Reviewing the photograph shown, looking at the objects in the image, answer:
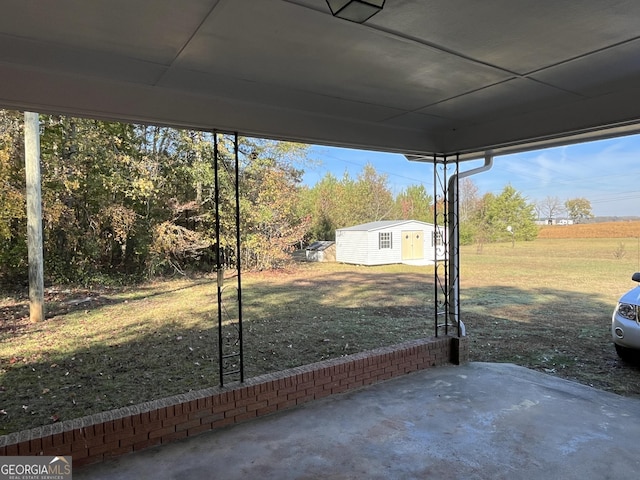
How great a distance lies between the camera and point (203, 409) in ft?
8.53

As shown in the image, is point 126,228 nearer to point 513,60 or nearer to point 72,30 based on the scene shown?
point 72,30

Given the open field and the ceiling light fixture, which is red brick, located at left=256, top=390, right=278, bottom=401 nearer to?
the open field

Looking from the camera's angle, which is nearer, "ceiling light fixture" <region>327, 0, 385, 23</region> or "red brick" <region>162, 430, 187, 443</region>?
"ceiling light fixture" <region>327, 0, 385, 23</region>

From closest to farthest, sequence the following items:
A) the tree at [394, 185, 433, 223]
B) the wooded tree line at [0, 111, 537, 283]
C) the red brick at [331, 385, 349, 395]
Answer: the red brick at [331, 385, 349, 395]
the wooded tree line at [0, 111, 537, 283]
the tree at [394, 185, 433, 223]

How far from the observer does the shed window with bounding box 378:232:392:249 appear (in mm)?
13688

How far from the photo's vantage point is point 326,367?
125 inches

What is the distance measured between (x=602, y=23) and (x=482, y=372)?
10.2ft

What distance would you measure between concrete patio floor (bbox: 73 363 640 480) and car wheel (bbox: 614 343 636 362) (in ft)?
4.32

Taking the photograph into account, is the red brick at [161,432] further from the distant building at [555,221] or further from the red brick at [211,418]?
the distant building at [555,221]

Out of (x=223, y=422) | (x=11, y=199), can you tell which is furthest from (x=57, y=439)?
(x=11, y=199)

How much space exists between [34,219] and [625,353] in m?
9.38

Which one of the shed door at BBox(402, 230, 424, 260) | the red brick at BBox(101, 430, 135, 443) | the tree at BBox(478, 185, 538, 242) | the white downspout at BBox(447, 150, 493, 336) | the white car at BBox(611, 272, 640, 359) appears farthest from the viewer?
the shed door at BBox(402, 230, 424, 260)

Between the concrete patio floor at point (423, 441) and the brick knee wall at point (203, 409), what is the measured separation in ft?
0.25

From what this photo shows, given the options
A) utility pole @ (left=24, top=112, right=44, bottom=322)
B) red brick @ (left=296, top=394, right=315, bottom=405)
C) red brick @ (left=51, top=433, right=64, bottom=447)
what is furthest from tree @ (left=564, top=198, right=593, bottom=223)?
utility pole @ (left=24, top=112, right=44, bottom=322)
